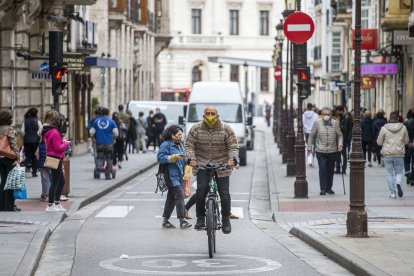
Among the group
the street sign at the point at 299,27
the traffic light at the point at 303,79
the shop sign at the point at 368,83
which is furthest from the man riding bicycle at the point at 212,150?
the shop sign at the point at 368,83

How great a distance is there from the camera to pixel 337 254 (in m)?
15.0

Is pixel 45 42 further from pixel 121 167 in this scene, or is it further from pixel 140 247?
pixel 140 247

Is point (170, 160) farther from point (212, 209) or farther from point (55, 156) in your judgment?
point (55, 156)

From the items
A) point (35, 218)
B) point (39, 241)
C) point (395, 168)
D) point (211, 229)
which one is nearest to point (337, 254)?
point (211, 229)

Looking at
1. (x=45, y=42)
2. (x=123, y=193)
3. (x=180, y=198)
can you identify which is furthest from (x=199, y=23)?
(x=180, y=198)

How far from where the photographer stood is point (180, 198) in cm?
1944

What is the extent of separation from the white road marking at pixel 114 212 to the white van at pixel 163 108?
33.6 metres

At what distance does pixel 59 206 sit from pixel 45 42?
A: 779 inches

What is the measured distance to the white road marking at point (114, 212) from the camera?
22.4 m

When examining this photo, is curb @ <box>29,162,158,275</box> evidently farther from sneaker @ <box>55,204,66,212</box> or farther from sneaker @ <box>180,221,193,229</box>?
sneaker @ <box>180,221,193,229</box>

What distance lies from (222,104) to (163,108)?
15034mm

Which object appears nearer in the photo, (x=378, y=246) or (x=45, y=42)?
(x=378, y=246)

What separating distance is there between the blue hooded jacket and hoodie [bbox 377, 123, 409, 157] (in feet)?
22.4

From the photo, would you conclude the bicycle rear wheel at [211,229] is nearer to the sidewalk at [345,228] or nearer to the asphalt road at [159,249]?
the asphalt road at [159,249]
